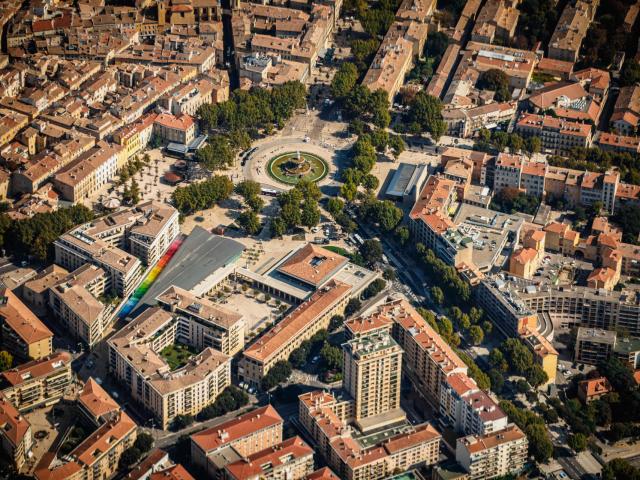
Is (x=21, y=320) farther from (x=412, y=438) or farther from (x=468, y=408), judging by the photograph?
(x=468, y=408)

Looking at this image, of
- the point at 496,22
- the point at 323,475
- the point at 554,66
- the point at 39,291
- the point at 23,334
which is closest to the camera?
the point at 323,475

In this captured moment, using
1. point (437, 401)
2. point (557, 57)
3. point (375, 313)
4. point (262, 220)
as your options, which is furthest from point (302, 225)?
point (557, 57)

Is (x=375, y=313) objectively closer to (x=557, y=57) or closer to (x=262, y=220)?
(x=262, y=220)

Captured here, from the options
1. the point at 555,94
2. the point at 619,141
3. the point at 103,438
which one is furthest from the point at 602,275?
the point at 103,438

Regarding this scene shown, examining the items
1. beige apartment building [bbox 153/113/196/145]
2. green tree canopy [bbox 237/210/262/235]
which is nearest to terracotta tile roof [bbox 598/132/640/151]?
green tree canopy [bbox 237/210/262/235]

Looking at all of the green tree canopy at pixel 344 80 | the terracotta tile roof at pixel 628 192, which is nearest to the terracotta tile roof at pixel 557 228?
the terracotta tile roof at pixel 628 192

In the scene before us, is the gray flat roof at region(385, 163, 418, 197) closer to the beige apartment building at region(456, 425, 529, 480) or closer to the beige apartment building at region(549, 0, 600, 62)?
the beige apartment building at region(549, 0, 600, 62)
